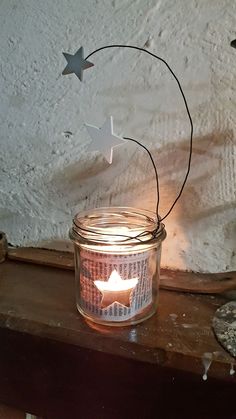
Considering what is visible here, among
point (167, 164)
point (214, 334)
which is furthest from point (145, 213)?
point (214, 334)

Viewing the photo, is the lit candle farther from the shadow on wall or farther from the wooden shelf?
the shadow on wall

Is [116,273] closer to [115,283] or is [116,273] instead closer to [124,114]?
[115,283]

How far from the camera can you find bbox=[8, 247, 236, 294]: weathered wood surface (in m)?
0.56

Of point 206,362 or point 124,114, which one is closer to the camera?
point 206,362

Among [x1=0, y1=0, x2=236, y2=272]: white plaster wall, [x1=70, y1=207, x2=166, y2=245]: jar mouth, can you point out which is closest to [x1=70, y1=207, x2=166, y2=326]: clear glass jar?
[x1=70, y1=207, x2=166, y2=245]: jar mouth

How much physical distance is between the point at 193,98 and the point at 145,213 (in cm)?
18

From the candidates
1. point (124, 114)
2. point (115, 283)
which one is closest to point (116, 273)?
point (115, 283)

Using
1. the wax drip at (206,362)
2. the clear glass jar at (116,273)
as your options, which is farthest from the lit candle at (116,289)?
the wax drip at (206,362)

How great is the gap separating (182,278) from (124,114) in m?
0.26

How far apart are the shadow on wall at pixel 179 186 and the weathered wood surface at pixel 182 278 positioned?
0.02 metres

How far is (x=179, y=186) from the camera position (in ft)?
1.90

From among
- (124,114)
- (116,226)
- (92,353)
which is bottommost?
(92,353)

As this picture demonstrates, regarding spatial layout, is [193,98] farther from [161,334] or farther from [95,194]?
[161,334]

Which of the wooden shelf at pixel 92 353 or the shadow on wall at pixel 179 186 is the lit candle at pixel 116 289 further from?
the shadow on wall at pixel 179 186
